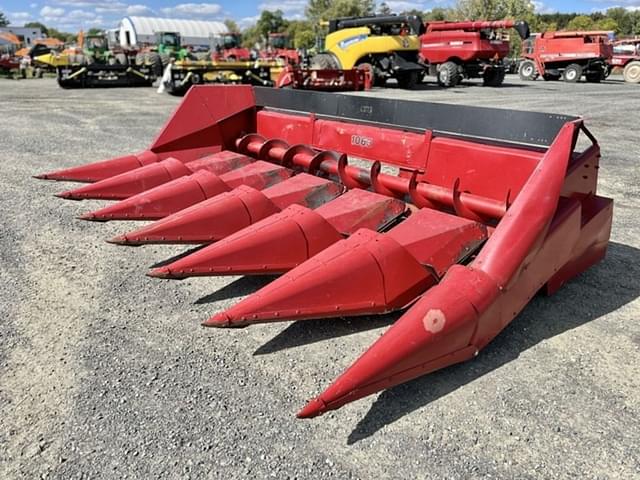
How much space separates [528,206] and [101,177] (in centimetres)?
333

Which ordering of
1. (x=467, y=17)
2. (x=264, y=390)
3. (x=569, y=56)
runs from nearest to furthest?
(x=264, y=390), (x=569, y=56), (x=467, y=17)

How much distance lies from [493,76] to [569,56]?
578 centimetres

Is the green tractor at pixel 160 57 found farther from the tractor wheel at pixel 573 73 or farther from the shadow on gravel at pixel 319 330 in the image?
the shadow on gravel at pixel 319 330

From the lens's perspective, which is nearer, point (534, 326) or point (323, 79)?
point (534, 326)

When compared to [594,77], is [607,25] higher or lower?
higher

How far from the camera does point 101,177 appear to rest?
426 centimetres

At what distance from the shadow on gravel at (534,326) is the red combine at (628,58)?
24099 millimetres

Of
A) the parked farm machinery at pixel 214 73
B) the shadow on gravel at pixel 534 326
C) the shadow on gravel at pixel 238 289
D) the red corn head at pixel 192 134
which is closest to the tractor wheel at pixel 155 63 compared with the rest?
the parked farm machinery at pixel 214 73

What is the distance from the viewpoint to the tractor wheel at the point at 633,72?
2327 centimetres

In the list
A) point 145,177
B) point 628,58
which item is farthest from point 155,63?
point 628,58

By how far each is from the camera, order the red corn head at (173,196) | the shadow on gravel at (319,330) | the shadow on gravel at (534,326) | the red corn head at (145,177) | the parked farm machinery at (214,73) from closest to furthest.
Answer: the shadow on gravel at (534,326) < the shadow on gravel at (319,330) < the red corn head at (173,196) < the red corn head at (145,177) < the parked farm machinery at (214,73)

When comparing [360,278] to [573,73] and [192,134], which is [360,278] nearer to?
[192,134]

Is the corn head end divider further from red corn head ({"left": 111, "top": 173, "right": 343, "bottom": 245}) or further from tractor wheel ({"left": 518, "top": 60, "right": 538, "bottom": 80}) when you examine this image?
tractor wheel ({"left": 518, "top": 60, "right": 538, "bottom": 80})

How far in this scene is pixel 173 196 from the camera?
3.48 meters
